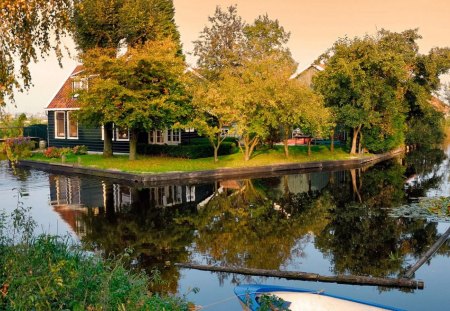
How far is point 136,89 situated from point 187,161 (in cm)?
580

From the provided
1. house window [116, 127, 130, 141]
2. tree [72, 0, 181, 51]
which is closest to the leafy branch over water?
tree [72, 0, 181, 51]

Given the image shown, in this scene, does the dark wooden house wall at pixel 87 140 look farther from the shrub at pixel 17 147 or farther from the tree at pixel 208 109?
the shrub at pixel 17 147

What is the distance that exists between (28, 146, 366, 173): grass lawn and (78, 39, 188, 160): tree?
241 cm

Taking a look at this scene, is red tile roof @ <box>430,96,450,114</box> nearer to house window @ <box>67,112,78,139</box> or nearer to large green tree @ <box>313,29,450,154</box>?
large green tree @ <box>313,29,450,154</box>

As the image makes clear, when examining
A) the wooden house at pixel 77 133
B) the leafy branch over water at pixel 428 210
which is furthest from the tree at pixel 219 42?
the leafy branch over water at pixel 428 210

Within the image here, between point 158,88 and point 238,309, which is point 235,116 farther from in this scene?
point 238,309

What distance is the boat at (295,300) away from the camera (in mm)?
7406

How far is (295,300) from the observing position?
794cm

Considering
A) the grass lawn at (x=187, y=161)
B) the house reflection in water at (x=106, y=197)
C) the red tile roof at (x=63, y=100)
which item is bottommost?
the house reflection in water at (x=106, y=197)

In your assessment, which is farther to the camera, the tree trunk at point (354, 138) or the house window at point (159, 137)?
the tree trunk at point (354, 138)

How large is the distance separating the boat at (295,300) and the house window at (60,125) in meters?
37.6

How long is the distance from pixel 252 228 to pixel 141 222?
3.79 metres

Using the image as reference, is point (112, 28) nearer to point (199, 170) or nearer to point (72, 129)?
point (199, 170)

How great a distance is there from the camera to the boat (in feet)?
24.3
